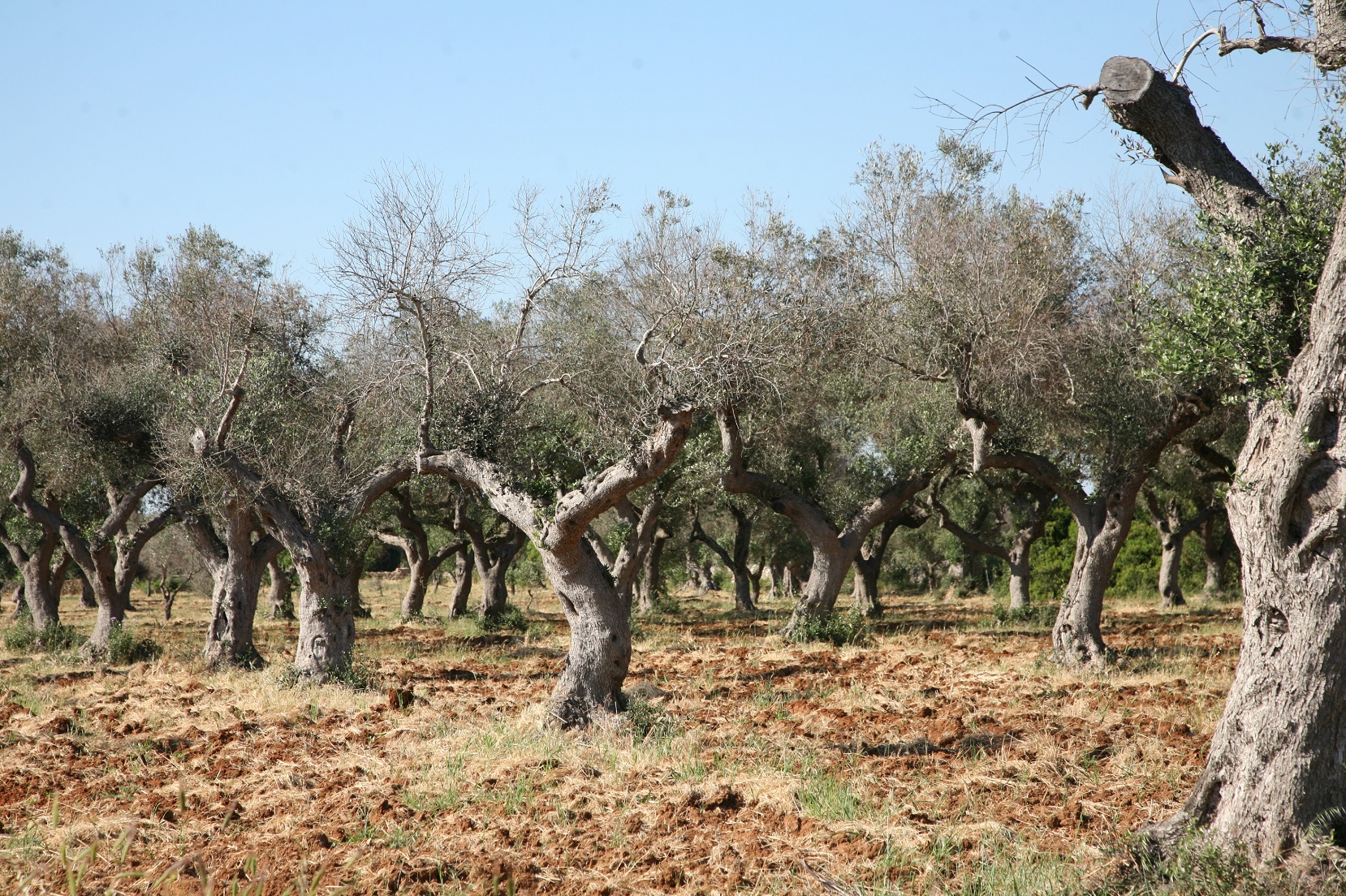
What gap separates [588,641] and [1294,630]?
22.1ft

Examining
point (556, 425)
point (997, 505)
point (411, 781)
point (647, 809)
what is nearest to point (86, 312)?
point (556, 425)

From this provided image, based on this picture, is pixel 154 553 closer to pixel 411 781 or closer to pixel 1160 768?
pixel 411 781

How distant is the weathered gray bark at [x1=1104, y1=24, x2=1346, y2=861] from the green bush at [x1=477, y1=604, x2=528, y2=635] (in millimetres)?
19005

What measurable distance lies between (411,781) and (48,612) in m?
17.5

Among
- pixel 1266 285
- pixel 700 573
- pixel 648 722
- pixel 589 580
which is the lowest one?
pixel 648 722

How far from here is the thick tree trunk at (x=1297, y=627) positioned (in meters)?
5.89

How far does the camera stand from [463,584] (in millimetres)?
29562

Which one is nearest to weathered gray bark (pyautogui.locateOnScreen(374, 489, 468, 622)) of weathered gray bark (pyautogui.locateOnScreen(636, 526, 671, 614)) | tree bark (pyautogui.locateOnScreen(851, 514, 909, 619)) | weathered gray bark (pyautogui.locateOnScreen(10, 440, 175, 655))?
weathered gray bark (pyautogui.locateOnScreen(636, 526, 671, 614))

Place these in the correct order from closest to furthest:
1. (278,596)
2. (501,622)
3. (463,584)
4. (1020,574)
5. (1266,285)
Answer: (1266,285)
(501,622)
(1020,574)
(278,596)
(463,584)

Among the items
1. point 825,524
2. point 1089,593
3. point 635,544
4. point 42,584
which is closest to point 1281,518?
point 1089,593

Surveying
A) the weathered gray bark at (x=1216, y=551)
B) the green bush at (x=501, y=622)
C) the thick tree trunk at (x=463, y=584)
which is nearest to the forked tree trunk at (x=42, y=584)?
the green bush at (x=501, y=622)

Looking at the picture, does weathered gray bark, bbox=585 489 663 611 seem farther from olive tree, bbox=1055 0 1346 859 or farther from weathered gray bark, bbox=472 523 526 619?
olive tree, bbox=1055 0 1346 859

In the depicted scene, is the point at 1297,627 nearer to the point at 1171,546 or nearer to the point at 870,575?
the point at 870,575

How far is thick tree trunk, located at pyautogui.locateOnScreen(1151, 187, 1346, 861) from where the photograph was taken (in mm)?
5891
